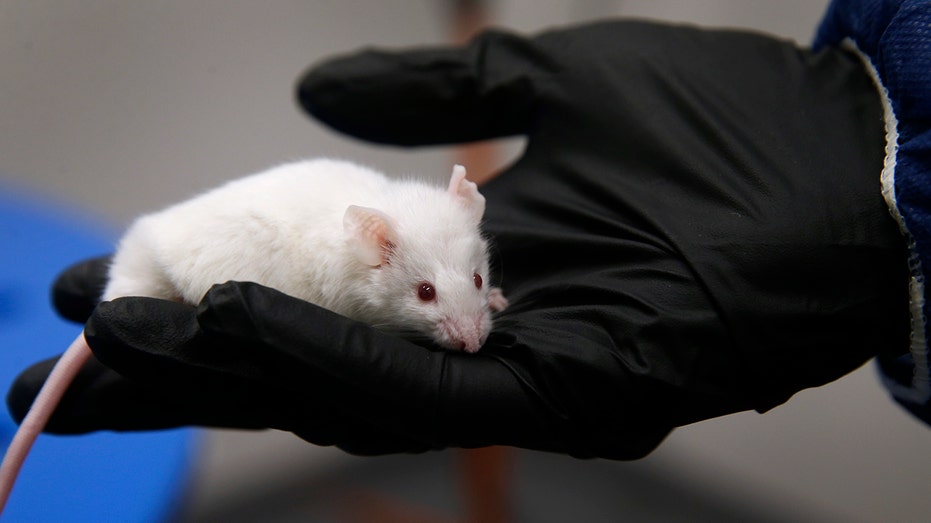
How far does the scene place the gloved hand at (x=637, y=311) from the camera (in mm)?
978

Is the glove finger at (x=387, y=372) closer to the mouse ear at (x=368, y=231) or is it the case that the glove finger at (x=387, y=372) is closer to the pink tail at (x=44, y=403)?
the mouse ear at (x=368, y=231)

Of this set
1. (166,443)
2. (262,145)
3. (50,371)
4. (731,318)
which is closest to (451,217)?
(731,318)

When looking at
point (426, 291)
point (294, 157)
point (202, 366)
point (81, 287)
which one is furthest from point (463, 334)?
point (294, 157)

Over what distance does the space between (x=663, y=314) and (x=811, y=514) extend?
5.47 ft

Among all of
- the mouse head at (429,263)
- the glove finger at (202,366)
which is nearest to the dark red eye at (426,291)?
the mouse head at (429,263)

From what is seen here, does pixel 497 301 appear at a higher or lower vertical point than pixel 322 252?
lower

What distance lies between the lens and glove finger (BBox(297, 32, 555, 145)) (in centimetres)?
143

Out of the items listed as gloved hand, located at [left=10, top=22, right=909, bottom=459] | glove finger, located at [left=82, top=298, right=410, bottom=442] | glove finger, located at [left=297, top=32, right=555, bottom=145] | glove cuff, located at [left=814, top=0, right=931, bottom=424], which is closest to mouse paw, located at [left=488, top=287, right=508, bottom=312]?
gloved hand, located at [left=10, top=22, right=909, bottom=459]

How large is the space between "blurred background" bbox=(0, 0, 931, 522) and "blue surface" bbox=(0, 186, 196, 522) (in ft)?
0.54

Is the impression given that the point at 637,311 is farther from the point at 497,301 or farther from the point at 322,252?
the point at 322,252

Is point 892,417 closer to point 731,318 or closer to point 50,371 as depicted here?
point 731,318

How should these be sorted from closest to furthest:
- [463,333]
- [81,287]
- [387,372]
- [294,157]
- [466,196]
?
1. [387,372]
2. [463,333]
3. [466,196]
4. [81,287]
5. [294,157]

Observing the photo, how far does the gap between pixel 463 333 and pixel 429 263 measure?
13 cm

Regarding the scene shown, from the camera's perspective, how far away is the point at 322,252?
1.12m
